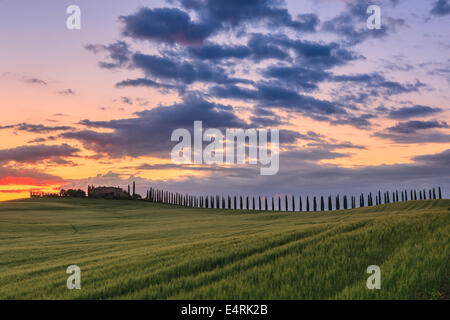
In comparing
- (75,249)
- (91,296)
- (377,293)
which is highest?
(377,293)

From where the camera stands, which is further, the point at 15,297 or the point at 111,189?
the point at 111,189

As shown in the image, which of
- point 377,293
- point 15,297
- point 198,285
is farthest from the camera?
point 15,297

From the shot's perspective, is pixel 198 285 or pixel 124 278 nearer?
pixel 198 285

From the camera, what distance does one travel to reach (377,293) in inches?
239

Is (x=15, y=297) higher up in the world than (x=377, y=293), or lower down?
lower down

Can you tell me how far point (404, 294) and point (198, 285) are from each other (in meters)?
3.83

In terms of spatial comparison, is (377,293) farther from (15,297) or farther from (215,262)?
(15,297)

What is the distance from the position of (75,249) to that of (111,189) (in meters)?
90.5

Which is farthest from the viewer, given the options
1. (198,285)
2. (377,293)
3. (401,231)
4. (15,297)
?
(401,231)

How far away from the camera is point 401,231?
11250mm

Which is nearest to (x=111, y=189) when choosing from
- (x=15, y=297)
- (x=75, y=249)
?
(x=75, y=249)

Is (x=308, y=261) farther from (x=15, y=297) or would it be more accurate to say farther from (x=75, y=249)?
(x=75, y=249)
